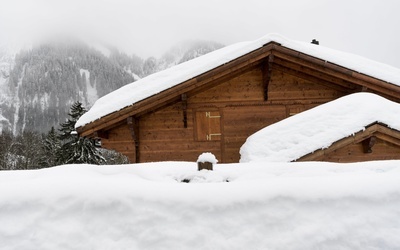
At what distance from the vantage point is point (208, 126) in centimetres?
871

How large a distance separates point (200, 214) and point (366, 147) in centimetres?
587

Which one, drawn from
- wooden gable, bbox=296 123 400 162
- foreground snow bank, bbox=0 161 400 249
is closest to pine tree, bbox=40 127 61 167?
wooden gable, bbox=296 123 400 162

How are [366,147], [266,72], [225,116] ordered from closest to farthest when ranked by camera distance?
[366,147] < [266,72] < [225,116]

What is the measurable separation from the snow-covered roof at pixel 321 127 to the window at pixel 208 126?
5.64 feet

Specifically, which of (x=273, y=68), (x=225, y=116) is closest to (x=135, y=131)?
(x=225, y=116)

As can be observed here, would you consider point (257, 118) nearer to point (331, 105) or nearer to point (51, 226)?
point (331, 105)

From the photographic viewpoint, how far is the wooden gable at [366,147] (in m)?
6.23

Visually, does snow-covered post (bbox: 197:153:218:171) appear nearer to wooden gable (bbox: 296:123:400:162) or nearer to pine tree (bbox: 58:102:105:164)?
wooden gable (bbox: 296:123:400:162)

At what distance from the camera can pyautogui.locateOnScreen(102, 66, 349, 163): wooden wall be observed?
28.1ft

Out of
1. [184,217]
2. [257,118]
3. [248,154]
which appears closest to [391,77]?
[257,118]

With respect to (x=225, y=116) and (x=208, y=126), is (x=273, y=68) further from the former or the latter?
(x=208, y=126)

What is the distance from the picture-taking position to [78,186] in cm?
220

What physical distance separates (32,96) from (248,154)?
212m

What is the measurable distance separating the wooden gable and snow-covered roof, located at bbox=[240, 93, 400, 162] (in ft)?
0.37
